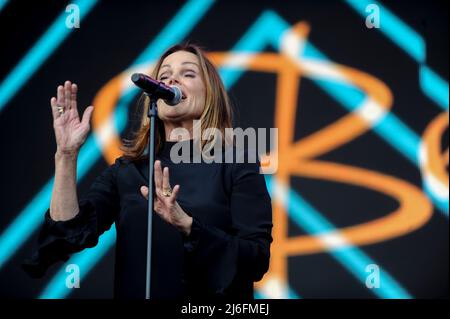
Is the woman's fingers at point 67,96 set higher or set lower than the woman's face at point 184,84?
lower

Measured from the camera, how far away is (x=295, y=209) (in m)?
3.40

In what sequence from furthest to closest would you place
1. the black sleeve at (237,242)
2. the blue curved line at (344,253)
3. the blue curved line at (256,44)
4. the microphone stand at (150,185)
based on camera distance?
the blue curved line at (256,44), the blue curved line at (344,253), the black sleeve at (237,242), the microphone stand at (150,185)

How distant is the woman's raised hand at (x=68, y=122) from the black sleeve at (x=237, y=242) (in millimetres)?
Result: 363

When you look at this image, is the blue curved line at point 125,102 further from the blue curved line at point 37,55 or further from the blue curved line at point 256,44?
the blue curved line at point 37,55

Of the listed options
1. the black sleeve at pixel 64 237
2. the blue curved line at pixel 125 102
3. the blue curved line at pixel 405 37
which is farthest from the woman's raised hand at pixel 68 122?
the blue curved line at pixel 405 37

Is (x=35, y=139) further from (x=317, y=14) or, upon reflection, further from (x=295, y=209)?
(x=317, y=14)

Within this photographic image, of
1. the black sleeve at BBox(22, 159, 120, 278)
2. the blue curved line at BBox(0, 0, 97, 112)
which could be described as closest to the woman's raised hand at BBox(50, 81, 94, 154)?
the black sleeve at BBox(22, 159, 120, 278)

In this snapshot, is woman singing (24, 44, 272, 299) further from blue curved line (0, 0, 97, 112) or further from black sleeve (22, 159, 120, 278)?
blue curved line (0, 0, 97, 112)

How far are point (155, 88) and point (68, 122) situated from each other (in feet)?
0.96

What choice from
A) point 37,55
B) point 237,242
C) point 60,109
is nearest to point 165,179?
point 237,242

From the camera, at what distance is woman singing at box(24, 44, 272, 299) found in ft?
5.54

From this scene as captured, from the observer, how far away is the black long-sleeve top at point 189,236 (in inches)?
66.6
